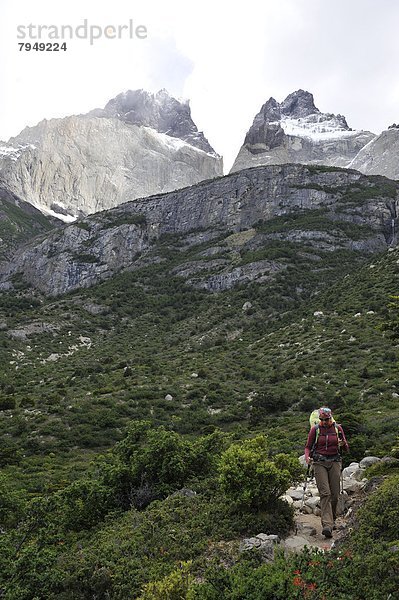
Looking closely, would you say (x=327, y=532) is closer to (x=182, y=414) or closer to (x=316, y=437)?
(x=316, y=437)

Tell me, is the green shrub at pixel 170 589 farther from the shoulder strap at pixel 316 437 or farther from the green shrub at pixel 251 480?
the shoulder strap at pixel 316 437

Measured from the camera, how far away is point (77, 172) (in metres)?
174

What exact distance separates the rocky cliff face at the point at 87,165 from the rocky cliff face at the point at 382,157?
66489mm

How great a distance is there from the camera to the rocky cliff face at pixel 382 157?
477 feet

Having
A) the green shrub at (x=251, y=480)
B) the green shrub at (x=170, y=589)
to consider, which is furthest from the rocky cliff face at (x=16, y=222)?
the green shrub at (x=170, y=589)

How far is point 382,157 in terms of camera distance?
505 feet

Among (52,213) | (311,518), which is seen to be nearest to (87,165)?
(52,213)

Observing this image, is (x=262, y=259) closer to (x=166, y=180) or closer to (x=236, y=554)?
(x=236, y=554)

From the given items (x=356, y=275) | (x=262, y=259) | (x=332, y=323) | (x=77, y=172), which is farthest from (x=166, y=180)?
(x=332, y=323)

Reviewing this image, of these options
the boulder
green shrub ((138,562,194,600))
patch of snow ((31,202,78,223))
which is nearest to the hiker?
the boulder

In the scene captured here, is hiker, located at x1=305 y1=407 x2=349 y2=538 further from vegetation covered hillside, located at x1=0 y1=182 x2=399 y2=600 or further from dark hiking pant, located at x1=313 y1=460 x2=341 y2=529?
vegetation covered hillside, located at x1=0 y1=182 x2=399 y2=600

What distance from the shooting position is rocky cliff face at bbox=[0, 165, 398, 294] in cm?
7406

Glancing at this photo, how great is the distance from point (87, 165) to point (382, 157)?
107 metres

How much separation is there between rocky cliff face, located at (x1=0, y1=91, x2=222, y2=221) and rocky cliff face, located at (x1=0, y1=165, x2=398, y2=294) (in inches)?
2698
